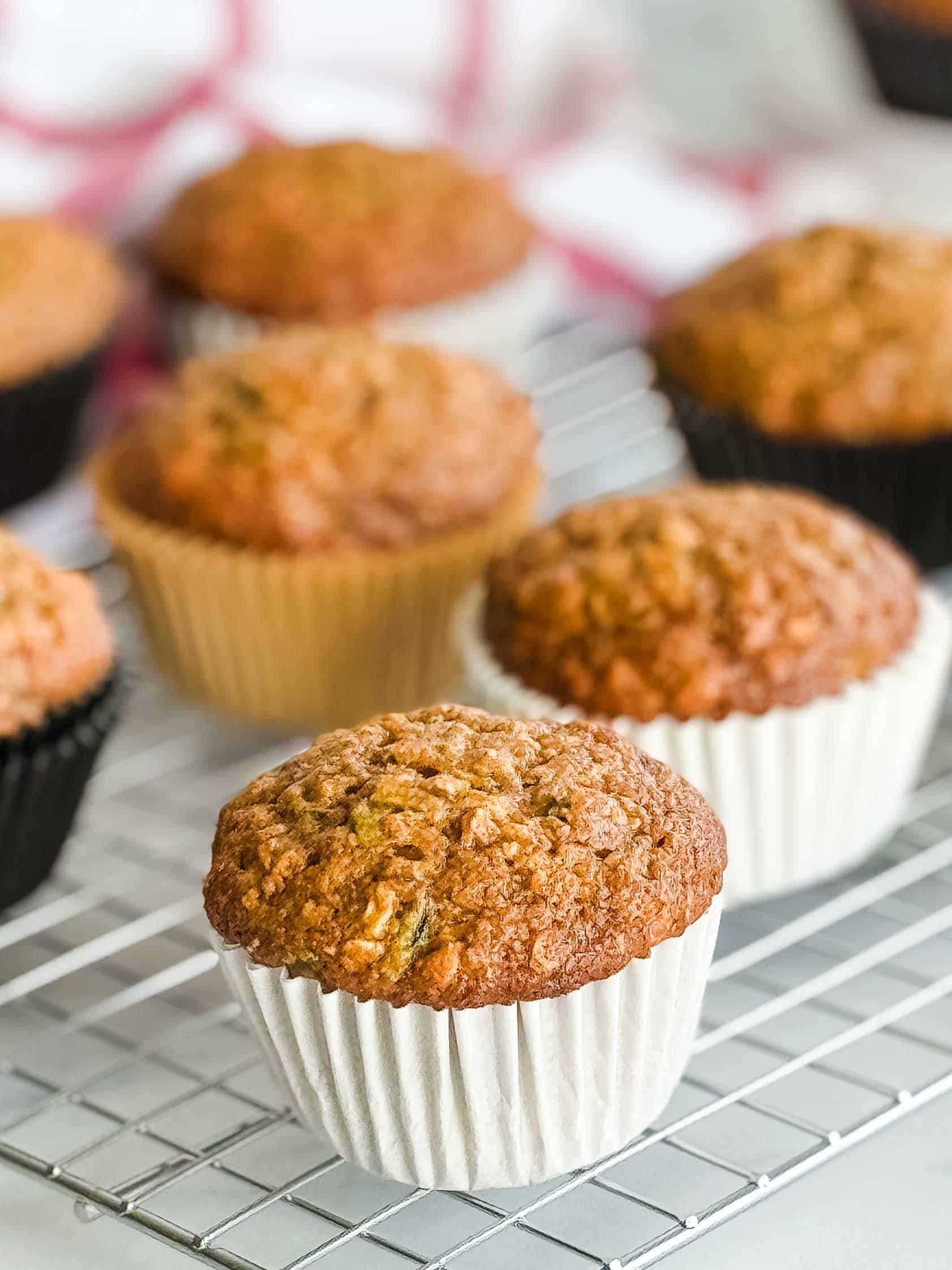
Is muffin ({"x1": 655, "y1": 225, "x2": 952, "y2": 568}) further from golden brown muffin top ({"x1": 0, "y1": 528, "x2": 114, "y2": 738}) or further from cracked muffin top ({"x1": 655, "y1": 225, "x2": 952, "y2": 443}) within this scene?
golden brown muffin top ({"x1": 0, "y1": 528, "x2": 114, "y2": 738})

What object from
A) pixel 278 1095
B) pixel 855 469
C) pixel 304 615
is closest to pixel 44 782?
pixel 278 1095

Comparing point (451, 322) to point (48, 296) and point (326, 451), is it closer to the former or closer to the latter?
point (48, 296)

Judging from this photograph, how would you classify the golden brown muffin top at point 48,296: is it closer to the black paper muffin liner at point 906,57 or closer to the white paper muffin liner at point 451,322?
the white paper muffin liner at point 451,322

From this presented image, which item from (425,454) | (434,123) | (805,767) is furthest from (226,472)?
(434,123)

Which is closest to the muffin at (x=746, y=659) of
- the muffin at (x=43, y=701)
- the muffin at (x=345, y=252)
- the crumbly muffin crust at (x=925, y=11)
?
the muffin at (x=43, y=701)

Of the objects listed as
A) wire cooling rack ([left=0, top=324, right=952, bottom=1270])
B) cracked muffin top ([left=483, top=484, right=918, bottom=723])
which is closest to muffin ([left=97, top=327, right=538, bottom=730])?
wire cooling rack ([left=0, top=324, right=952, bottom=1270])

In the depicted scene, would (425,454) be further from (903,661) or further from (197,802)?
(903,661)
